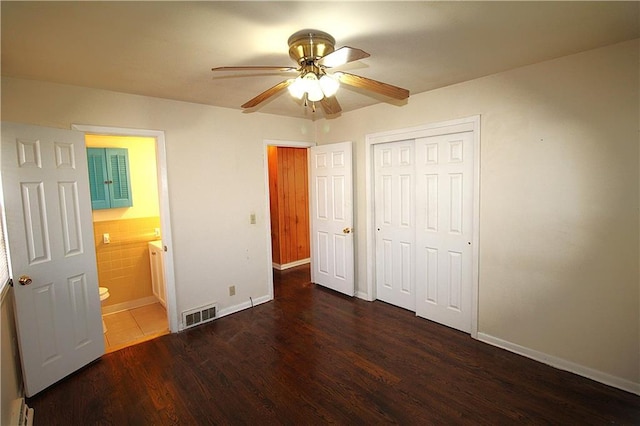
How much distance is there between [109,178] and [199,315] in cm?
201

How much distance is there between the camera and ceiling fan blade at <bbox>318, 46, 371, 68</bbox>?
162 centimetres

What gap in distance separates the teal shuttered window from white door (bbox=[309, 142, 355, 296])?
7.80 feet

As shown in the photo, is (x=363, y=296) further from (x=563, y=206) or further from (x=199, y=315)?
(x=563, y=206)

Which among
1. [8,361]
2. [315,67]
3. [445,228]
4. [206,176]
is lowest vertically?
[8,361]

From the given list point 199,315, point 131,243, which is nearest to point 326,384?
point 199,315

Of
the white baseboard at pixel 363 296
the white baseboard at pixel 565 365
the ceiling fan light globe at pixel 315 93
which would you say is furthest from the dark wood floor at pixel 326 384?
the ceiling fan light globe at pixel 315 93

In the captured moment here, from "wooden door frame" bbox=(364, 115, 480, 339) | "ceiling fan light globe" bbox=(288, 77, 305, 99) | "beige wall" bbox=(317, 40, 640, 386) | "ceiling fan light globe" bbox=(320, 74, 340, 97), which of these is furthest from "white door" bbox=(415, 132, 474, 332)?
"ceiling fan light globe" bbox=(288, 77, 305, 99)

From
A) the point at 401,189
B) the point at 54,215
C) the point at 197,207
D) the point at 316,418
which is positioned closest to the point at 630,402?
the point at 316,418

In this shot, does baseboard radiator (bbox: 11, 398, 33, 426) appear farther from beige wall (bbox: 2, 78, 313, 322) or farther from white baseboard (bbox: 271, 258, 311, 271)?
white baseboard (bbox: 271, 258, 311, 271)

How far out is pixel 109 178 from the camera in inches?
151

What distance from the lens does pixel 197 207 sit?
3.45 meters

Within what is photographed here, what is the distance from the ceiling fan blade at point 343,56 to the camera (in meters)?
1.62

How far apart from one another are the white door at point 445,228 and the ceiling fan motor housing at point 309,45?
174 cm

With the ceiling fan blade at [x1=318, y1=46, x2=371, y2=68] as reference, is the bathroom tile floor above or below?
below
